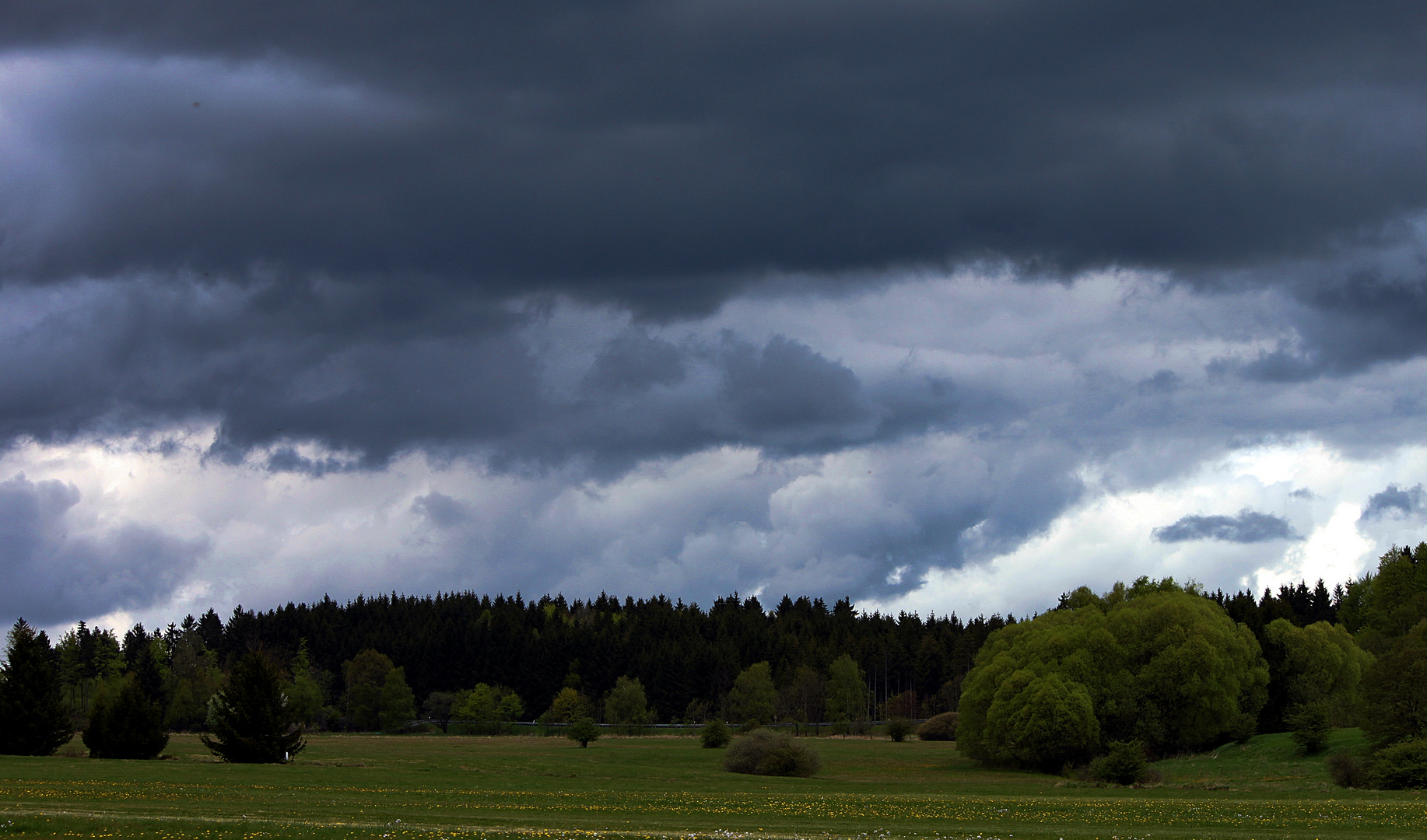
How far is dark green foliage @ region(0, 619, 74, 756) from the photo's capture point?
257ft

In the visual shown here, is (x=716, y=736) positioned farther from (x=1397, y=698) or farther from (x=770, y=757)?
(x=1397, y=698)

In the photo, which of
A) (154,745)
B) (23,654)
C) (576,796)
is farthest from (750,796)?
(23,654)

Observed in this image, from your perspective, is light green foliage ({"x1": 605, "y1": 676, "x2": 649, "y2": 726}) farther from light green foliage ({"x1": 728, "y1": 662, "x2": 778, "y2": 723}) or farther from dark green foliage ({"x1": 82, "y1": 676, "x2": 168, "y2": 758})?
dark green foliage ({"x1": 82, "y1": 676, "x2": 168, "y2": 758})

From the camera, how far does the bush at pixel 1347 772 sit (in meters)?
61.5

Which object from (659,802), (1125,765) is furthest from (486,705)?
(659,802)

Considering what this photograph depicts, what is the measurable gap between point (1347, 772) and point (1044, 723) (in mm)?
31542

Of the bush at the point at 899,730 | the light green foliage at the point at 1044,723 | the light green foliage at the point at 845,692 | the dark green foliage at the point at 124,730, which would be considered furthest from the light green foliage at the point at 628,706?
the dark green foliage at the point at 124,730

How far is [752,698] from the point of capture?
7185 inches

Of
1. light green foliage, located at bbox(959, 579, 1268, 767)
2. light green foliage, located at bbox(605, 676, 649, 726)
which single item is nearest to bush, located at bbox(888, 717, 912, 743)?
light green foliage, located at bbox(959, 579, 1268, 767)

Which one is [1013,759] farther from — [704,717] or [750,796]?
[704,717]

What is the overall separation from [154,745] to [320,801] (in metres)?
41.2

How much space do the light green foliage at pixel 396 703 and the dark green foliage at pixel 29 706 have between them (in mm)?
110197

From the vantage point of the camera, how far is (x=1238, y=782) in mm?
68500

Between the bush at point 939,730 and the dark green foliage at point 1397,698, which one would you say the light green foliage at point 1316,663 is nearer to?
the dark green foliage at point 1397,698
